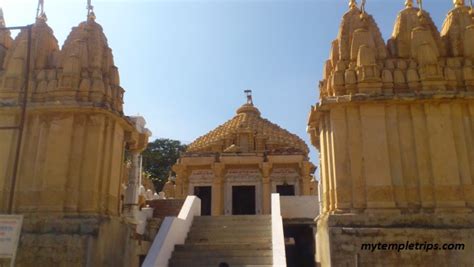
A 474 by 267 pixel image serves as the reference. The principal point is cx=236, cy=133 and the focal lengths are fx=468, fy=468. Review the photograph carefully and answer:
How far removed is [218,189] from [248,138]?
19.4 feet

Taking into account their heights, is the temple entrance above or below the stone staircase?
above

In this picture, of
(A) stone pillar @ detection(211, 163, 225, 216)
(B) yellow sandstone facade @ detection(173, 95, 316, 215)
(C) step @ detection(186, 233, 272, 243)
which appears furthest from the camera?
(B) yellow sandstone facade @ detection(173, 95, 316, 215)

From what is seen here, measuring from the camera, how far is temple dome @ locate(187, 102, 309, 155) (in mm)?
30844

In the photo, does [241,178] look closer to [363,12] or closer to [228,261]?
[228,261]

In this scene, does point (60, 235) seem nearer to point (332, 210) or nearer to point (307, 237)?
point (332, 210)

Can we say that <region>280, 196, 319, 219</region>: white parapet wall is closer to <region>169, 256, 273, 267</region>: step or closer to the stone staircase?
the stone staircase

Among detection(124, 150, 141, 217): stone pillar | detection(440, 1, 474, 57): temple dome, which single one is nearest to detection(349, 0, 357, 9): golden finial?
detection(440, 1, 474, 57): temple dome

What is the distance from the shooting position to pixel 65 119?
11.2 meters

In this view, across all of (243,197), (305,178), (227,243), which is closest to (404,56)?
(227,243)

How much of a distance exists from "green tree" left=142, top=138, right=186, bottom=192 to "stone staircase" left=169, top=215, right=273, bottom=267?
3140cm

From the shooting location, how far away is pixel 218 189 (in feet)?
85.9

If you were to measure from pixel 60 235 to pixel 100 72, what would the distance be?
13.7ft

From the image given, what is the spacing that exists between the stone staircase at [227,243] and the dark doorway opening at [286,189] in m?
10.6

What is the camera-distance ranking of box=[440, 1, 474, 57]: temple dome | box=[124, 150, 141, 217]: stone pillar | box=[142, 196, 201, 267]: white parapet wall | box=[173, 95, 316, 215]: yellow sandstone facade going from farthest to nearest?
box=[173, 95, 316, 215]: yellow sandstone facade, box=[124, 150, 141, 217]: stone pillar, box=[142, 196, 201, 267]: white parapet wall, box=[440, 1, 474, 57]: temple dome
